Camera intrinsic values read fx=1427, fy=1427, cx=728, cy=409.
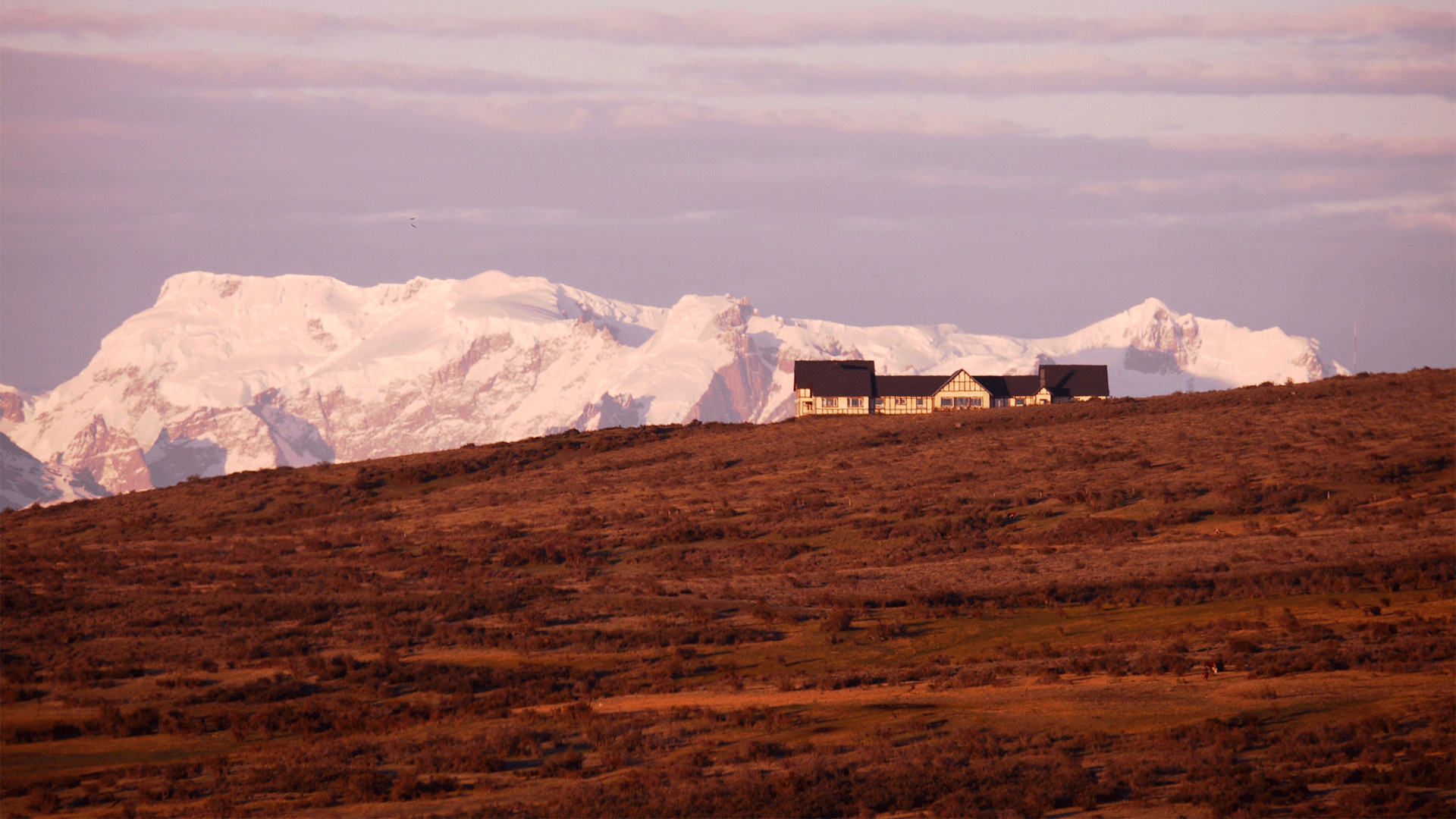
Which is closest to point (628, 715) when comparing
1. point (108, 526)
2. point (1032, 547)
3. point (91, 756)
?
point (91, 756)

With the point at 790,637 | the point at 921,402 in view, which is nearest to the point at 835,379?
the point at 921,402

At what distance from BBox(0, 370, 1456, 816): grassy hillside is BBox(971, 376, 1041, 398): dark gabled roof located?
6762 centimetres

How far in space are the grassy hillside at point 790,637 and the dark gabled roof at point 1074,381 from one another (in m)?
64.9

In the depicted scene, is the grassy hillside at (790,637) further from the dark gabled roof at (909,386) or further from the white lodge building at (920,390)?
the dark gabled roof at (909,386)

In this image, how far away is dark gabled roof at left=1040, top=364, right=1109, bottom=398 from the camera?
161625 mm

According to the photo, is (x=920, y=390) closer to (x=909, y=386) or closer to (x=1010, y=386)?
(x=909, y=386)

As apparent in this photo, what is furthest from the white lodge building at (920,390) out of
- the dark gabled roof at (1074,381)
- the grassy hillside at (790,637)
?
the grassy hillside at (790,637)

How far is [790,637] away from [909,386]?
120150 mm

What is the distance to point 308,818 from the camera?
1157 inches

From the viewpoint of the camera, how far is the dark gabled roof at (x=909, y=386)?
163625 mm

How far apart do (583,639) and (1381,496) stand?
40.8 m

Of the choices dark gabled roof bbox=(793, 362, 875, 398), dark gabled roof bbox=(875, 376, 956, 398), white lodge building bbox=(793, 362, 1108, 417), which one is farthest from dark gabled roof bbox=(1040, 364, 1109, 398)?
dark gabled roof bbox=(793, 362, 875, 398)

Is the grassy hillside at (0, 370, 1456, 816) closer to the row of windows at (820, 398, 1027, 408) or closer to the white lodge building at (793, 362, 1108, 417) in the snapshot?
the row of windows at (820, 398, 1027, 408)

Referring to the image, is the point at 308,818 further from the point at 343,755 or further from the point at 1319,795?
the point at 1319,795
